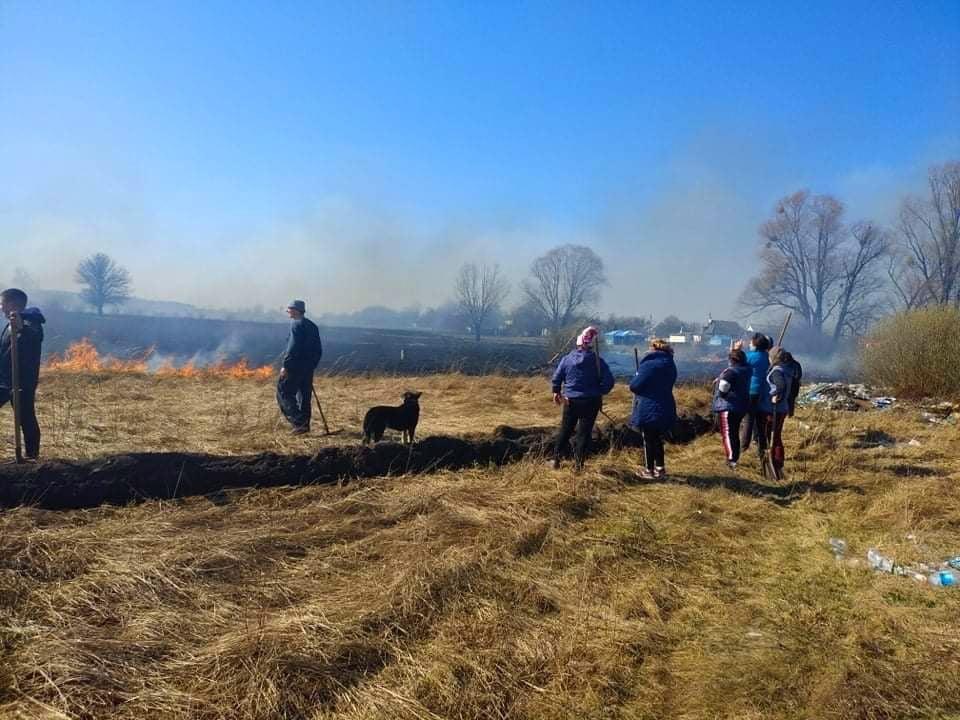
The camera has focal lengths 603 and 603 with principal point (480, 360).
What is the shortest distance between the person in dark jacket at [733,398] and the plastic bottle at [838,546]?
7.31 feet

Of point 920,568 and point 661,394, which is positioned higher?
point 661,394

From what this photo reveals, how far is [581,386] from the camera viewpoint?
6699mm

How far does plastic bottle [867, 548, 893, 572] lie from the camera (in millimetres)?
4613

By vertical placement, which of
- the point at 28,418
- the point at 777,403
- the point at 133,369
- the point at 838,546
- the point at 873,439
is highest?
the point at 777,403

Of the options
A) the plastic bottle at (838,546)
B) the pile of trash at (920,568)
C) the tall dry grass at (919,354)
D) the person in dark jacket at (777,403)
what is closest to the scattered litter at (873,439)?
the person in dark jacket at (777,403)

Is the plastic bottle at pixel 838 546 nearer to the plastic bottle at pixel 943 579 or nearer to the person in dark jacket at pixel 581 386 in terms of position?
the plastic bottle at pixel 943 579

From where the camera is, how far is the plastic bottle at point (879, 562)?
182 inches

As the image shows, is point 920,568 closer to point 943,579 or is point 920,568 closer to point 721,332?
point 943,579

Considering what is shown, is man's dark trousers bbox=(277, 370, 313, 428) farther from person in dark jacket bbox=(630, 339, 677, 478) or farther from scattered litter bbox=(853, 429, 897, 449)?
scattered litter bbox=(853, 429, 897, 449)

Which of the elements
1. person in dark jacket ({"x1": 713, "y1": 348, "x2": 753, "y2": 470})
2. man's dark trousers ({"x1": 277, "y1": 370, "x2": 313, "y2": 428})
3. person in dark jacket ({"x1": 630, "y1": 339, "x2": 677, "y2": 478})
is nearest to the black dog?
man's dark trousers ({"x1": 277, "y1": 370, "x2": 313, "y2": 428})

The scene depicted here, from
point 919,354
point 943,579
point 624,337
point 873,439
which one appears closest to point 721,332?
point 624,337

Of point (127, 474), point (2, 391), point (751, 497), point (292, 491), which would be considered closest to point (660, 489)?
point (751, 497)

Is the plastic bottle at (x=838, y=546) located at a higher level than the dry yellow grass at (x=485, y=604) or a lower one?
lower

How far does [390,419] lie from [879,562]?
17.5ft
